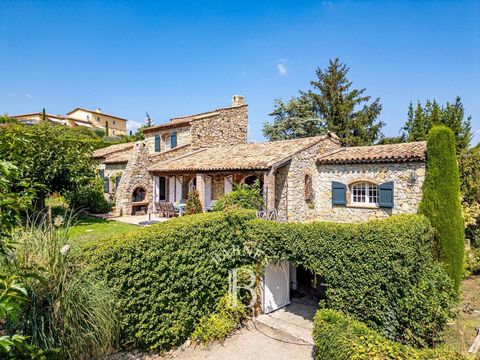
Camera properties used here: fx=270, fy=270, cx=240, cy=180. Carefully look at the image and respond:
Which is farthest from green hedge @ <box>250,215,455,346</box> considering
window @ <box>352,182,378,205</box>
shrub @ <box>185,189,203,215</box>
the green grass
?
shrub @ <box>185,189,203,215</box>

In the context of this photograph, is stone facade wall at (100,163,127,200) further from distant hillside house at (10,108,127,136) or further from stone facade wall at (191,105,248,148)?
distant hillside house at (10,108,127,136)

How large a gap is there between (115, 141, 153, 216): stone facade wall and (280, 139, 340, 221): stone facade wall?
9732mm

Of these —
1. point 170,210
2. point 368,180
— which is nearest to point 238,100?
point 170,210

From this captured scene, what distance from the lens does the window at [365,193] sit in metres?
15.1

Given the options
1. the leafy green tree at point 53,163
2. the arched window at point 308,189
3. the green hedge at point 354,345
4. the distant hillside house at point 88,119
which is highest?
the distant hillside house at point 88,119

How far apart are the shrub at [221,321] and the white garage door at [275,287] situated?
3.30 feet

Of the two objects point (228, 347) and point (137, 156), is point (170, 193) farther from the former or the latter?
point (228, 347)

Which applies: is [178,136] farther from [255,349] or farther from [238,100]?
[255,349]

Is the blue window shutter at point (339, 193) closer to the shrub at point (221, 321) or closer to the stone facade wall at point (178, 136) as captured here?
the shrub at point (221, 321)

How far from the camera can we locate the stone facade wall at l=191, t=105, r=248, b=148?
21328 millimetres

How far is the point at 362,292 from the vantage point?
6992mm

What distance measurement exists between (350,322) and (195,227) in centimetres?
467

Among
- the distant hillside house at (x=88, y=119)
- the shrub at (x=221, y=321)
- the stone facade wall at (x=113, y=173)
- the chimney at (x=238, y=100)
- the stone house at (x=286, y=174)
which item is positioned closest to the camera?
the shrub at (x=221, y=321)

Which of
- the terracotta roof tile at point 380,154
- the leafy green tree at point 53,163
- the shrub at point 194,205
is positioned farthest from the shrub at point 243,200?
the leafy green tree at point 53,163
